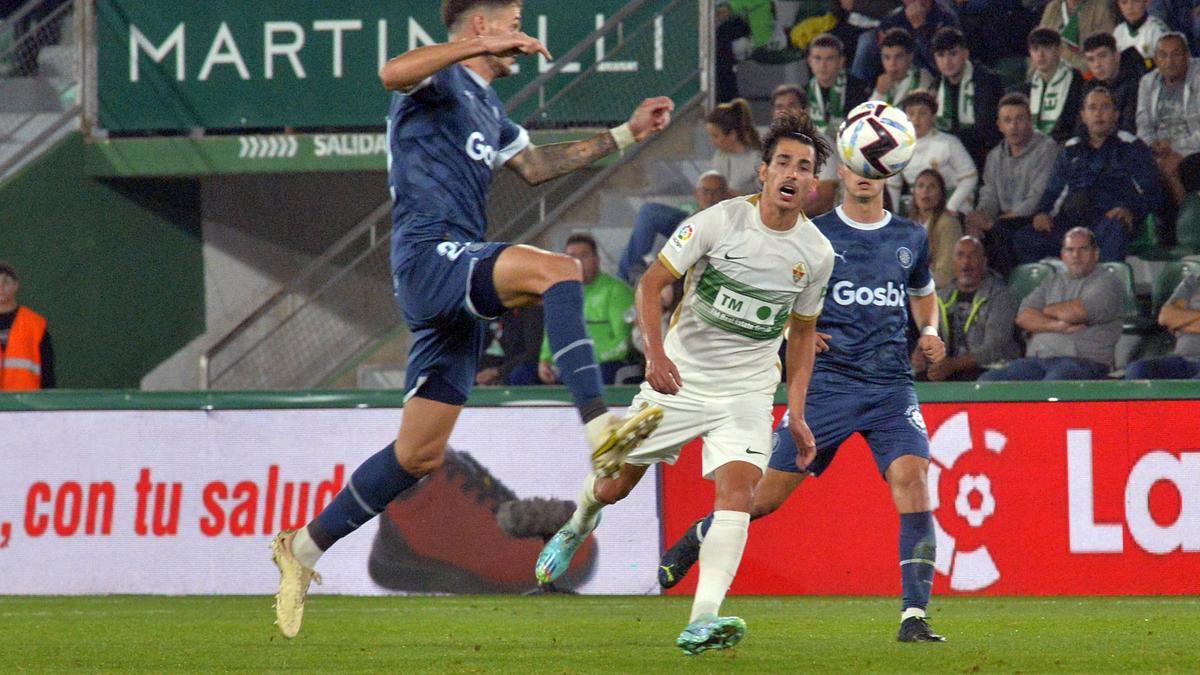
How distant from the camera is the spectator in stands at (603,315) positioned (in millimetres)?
12891

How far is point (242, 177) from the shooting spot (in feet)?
60.8

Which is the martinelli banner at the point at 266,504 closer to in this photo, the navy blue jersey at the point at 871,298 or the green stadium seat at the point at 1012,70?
the navy blue jersey at the point at 871,298

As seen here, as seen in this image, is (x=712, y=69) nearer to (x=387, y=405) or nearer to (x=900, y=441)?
(x=387, y=405)

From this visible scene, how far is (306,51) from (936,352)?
10289 mm

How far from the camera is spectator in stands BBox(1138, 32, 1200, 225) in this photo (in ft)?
42.4

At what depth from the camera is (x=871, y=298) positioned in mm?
7941

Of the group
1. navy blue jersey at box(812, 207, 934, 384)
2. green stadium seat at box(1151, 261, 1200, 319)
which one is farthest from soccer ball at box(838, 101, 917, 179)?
green stadium seat at box(1151, 261, 1200, 319)

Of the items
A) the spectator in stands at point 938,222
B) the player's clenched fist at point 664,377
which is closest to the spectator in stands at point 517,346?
the spectator in stands at point 938,222

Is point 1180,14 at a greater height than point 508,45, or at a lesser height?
lesser

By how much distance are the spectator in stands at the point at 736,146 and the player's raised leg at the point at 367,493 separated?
6.96 meters

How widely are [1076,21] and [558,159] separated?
839cm

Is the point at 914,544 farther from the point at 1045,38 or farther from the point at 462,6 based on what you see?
the point at 1045,38

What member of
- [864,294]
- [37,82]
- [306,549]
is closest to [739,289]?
[864,294]

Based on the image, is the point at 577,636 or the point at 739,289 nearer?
the point at 739,289
